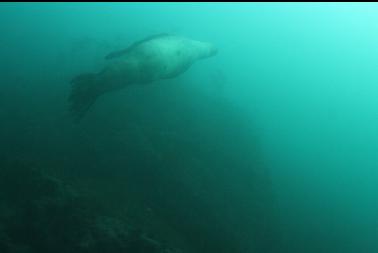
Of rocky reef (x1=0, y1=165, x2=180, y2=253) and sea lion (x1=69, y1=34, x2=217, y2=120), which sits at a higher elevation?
sea lion (x1=69, y1=34, x2=217, y2=120)

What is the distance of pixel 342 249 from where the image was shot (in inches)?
356

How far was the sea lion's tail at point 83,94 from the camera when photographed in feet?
24.7

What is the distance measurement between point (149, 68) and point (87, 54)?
142 inches

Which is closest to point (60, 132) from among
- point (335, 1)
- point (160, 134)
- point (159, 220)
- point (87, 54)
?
point (160, 134)

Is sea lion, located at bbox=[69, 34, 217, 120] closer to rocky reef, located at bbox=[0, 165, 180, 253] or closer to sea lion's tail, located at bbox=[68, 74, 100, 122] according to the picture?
sea lion's tail, located at bbox=[68, 74, 100, 122]

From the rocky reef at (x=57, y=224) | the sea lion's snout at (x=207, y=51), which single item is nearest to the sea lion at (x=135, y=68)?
the sea lion's snout at (x=207, y=51)

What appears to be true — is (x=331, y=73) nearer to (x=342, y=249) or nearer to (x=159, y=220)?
(x=342, y=249)

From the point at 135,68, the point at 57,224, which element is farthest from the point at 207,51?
the point at 57,224

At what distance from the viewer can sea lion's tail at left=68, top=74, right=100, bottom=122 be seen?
754cm

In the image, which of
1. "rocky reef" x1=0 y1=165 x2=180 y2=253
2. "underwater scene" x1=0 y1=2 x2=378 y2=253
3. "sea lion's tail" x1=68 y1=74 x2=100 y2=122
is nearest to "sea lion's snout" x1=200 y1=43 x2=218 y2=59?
"underwater scene" x1=0 y1=2 x2=378 y2=253

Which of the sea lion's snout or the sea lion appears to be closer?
the sea lion

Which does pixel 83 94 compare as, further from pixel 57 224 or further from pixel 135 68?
pixel 57 224

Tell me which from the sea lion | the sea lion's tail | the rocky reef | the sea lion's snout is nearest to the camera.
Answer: the rocky reef

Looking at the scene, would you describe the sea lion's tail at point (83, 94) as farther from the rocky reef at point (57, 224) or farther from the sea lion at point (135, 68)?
the rocky reef at point (57, 224)
